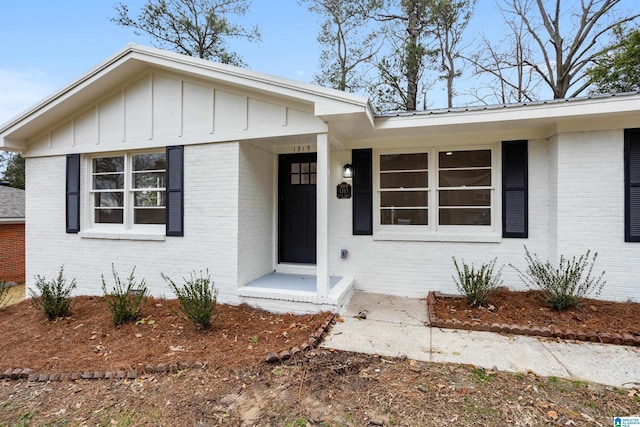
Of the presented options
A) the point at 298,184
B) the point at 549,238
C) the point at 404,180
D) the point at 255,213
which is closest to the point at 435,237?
the point at 404,180

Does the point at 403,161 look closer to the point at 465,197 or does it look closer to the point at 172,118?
the point at 465,197

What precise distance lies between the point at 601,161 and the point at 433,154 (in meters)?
2.34

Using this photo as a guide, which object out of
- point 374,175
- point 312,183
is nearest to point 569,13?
point 374,175

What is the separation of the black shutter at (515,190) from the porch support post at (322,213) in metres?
2.98

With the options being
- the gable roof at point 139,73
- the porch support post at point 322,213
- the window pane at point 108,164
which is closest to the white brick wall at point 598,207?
the gable roof at point 139,73

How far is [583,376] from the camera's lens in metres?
2.83

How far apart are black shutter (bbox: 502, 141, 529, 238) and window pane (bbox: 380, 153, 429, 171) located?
127 cm

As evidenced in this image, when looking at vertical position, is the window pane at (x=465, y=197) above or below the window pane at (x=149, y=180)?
below

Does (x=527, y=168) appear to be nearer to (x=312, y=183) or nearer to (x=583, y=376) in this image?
(x=583, y=376)

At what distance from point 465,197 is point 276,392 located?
4376mm

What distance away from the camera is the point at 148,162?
5656 mm

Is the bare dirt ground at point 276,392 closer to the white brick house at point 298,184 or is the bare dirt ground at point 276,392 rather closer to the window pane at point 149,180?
the white brick house at point 298,184

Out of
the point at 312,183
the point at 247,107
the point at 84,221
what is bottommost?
the point at 84,221

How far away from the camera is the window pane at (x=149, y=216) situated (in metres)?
5.57
